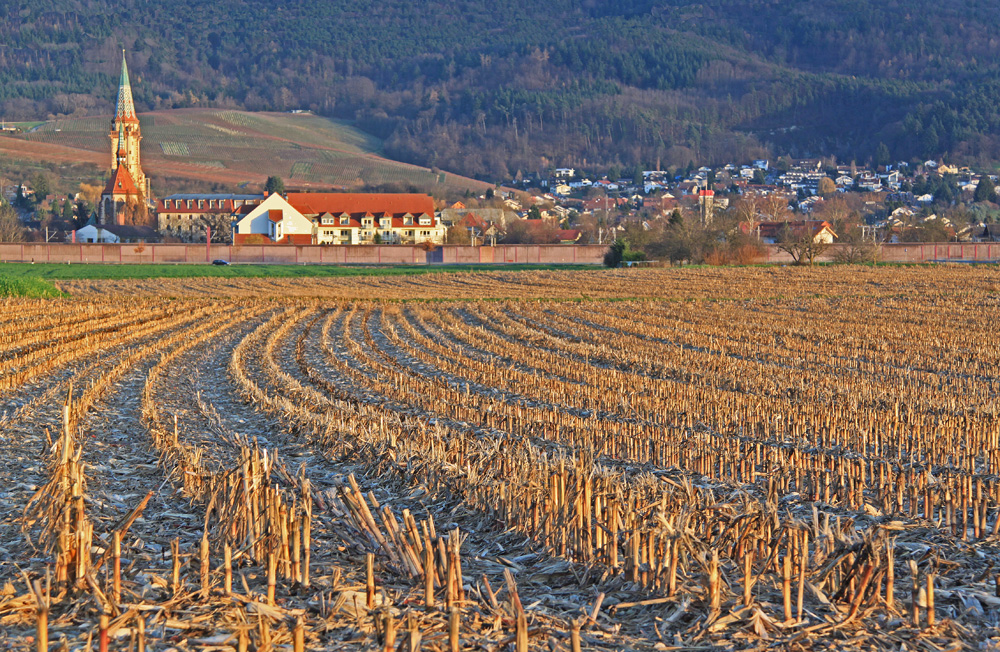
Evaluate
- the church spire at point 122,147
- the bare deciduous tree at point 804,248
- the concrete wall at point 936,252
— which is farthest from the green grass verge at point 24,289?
the church spire at point 122,147

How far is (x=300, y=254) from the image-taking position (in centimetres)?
9306

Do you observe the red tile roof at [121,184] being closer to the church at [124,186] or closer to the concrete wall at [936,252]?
the church at [124,186]

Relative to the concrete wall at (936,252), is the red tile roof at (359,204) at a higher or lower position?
higher

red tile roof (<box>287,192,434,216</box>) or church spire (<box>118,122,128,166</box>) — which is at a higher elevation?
church spire (<box>118,122,128,166</box>)

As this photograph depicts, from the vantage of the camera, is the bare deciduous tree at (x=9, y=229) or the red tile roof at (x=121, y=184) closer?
the bare deciduous tree at (x=9, y=229)

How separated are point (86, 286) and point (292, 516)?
52693 mm

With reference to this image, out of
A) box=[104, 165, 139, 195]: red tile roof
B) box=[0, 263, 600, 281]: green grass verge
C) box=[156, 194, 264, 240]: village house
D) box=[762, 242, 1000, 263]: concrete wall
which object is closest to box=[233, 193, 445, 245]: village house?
box=[156, 194, 264, 240]: village house

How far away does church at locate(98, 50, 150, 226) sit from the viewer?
541 ft

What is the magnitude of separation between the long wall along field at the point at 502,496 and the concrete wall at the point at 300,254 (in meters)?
68.0

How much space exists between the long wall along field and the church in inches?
5824

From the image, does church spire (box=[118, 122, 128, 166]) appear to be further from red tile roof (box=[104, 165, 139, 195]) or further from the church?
red tile roof (box=[104, 165, 139, 195])

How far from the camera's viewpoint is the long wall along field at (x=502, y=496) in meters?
6.68

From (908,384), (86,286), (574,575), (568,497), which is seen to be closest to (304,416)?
(568,497)

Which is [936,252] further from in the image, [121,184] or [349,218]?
[121,184]
